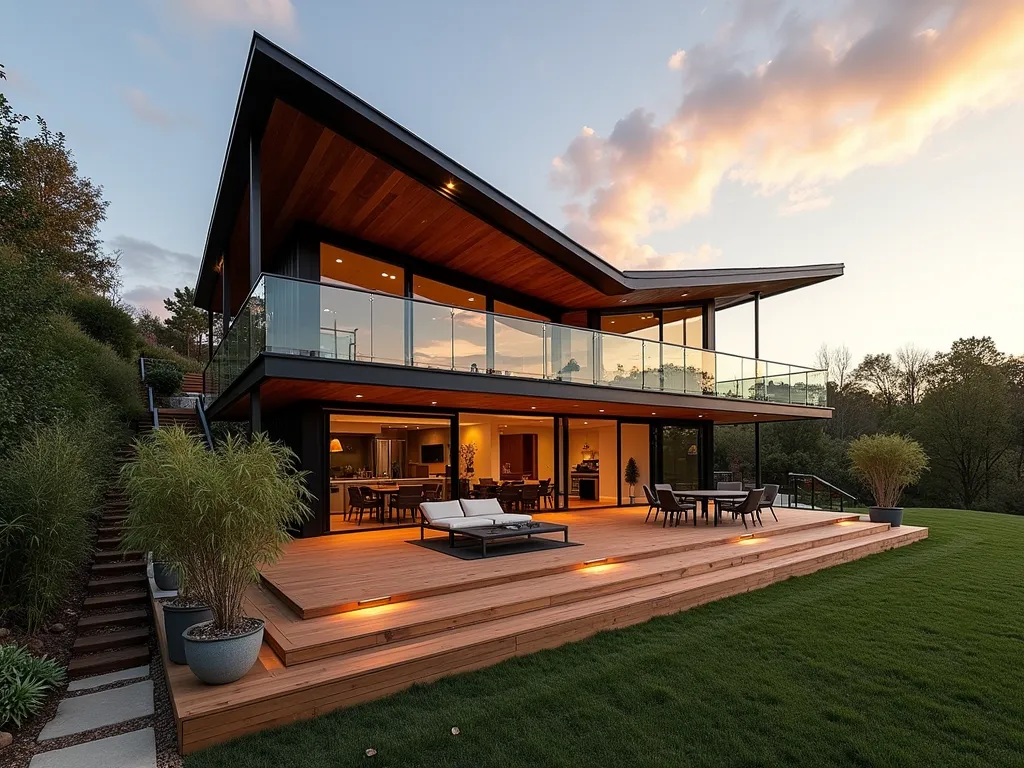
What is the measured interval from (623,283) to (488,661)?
9.57 m

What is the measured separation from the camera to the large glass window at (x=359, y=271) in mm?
10156

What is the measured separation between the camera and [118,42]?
1197 centimetres

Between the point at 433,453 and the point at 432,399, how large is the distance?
2.22m

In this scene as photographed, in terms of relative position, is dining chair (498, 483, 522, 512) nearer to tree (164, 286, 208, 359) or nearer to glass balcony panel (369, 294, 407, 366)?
glass balcony panel (369, 294, 407, 366)

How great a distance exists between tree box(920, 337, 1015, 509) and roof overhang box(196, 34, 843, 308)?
19536 millimetres

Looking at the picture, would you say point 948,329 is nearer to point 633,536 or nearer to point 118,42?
point 633,536

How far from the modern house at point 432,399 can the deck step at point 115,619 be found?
117cm

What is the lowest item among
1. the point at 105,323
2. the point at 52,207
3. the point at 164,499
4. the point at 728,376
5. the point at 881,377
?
the point at 164,499

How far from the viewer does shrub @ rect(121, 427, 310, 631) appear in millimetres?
3648

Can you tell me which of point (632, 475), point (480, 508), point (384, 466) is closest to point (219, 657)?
point (480, 508)

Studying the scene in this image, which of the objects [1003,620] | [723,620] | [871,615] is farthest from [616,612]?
[1003,620]

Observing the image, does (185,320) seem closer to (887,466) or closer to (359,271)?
(359,271)

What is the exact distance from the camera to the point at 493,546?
8.06 meters

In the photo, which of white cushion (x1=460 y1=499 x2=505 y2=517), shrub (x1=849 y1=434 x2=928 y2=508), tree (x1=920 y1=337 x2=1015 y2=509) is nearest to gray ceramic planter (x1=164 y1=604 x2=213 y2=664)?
white cushion (x1=460 y1=499 x2=505 y2=517)
